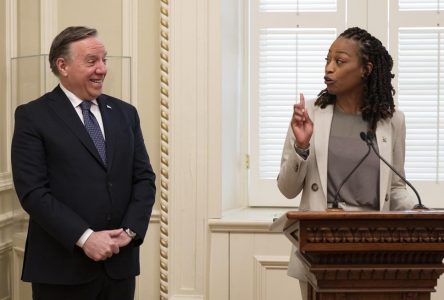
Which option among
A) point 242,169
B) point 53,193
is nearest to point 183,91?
point 242,169

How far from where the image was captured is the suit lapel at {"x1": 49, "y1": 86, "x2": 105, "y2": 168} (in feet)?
8.11

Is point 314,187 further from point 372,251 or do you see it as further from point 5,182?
point 5,182

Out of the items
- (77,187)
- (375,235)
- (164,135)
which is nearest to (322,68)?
(164,135)

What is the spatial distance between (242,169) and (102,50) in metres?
1.45

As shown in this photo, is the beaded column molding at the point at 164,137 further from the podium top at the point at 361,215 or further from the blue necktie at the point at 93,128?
the podium top at the point at 361,215

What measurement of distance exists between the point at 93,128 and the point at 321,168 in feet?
2.66

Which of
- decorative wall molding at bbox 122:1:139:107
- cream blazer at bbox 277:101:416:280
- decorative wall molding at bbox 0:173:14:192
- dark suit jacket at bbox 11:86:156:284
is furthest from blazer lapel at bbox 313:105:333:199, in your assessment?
decorative wall molding at bbox 0:173:14:192

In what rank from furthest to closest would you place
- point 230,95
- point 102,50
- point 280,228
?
1. point 230,95
2. point 102,50
3. point 280,228

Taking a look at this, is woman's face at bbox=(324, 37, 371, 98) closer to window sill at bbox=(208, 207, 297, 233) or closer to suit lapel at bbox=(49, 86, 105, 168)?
suit lapel at bbox=(49, 86, 105, 168)

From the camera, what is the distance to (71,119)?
2492 mm

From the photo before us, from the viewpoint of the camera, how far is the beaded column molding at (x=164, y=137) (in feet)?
11.5

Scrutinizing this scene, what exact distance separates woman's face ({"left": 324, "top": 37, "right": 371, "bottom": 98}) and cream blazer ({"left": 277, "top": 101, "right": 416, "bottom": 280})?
0.08 meters

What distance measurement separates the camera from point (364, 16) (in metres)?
3.84

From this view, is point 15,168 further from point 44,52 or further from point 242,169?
point 242,169
